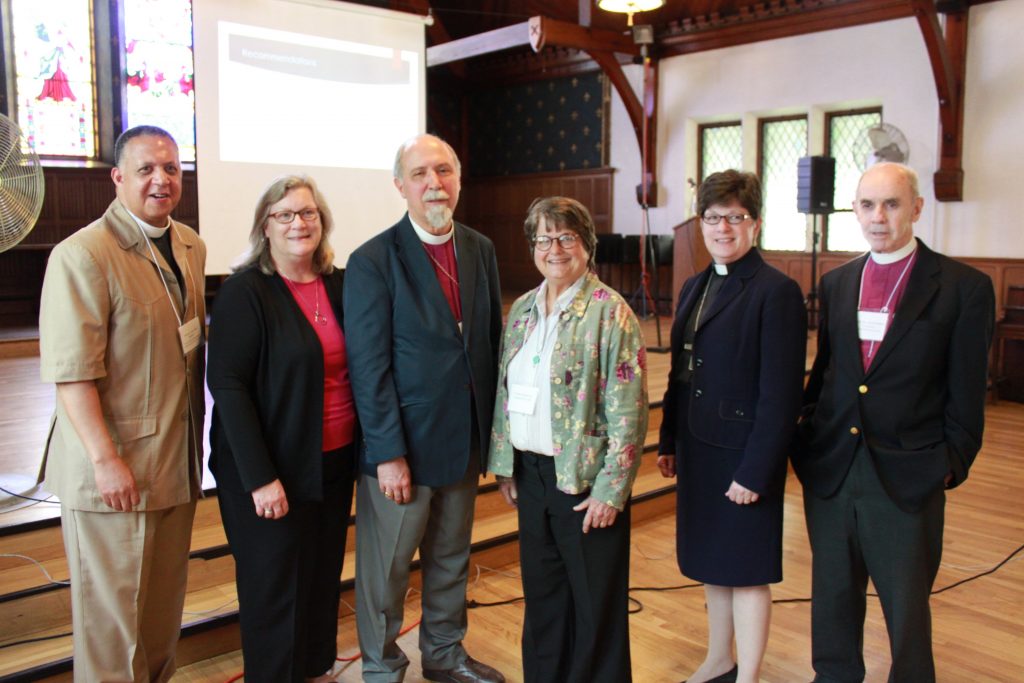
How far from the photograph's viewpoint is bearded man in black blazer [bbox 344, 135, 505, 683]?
90.3 inches

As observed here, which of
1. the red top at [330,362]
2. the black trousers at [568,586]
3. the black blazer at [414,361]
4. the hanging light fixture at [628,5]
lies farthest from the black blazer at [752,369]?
the hanging light fixture at [628,5]

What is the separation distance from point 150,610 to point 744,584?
1574mm

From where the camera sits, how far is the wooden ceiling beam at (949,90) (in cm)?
745

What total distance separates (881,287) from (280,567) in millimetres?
1728

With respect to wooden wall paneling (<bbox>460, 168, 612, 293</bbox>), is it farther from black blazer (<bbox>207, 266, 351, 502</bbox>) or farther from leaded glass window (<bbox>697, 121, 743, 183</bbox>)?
black blazer (<bbox>207, 266, 351, 502</bbox>)

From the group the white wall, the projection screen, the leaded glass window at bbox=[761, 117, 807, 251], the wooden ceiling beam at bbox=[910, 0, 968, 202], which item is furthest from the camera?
the leaded glass window at bbox=[761, 117, 807, 251]

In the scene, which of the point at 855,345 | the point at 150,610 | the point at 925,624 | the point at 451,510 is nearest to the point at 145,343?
the point at 150,610

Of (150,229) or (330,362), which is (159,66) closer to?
(150,229)

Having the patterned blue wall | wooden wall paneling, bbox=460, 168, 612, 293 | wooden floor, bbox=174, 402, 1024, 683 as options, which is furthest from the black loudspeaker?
the patterned blue wall

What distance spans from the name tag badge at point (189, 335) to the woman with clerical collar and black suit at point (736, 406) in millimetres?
1293

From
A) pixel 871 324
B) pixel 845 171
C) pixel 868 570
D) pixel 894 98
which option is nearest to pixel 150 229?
pixel 871 324

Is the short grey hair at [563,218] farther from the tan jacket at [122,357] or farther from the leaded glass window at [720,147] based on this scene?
the leaded glass window at [720,147]

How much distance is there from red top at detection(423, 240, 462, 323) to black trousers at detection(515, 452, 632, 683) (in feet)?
1.51

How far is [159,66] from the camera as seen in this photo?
9023 mm
